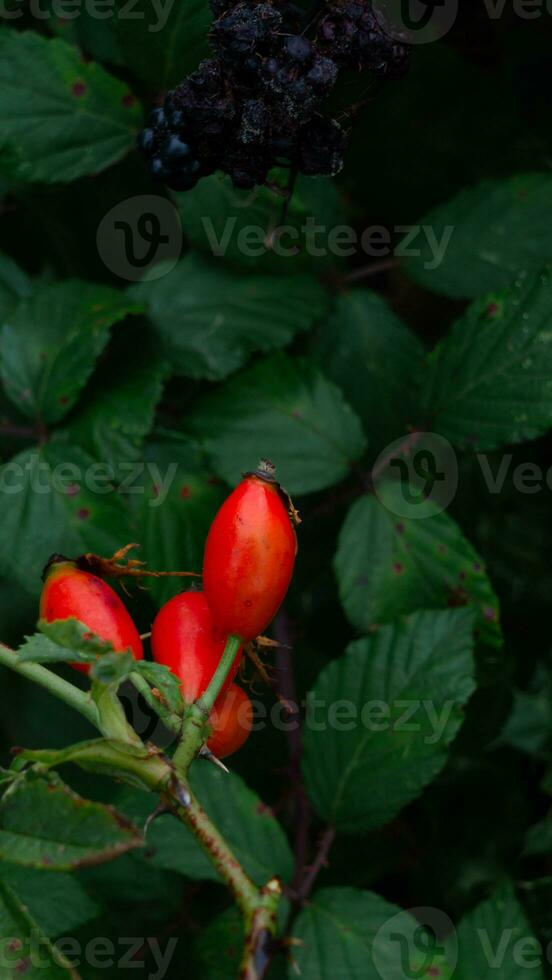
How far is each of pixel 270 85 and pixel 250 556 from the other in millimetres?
566

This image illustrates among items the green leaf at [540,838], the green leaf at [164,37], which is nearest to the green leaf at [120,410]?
the green leaf at [164,37]

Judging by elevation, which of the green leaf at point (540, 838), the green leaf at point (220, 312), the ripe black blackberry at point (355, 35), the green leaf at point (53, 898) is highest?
the ripe black blackberry at point (355, 35)

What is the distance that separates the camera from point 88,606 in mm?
1221

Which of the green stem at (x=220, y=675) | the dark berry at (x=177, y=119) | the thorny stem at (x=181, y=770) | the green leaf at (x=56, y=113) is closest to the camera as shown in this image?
the thorny stem at (x=181, y=770)

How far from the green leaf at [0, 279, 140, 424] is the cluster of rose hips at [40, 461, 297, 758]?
0.59 meters

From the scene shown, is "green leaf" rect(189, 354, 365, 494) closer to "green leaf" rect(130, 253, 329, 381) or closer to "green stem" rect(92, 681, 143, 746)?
"green leaf" rect(130, 253, 329, 381)

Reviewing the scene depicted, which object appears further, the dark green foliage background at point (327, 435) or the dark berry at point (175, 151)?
the dark green foliage background at point (327, 435)

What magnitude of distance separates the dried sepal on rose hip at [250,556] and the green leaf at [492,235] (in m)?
0.90

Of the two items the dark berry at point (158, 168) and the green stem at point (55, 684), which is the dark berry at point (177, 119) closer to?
the dark berry at point (158, 168)

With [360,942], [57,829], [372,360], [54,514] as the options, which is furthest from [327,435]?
[57,829]

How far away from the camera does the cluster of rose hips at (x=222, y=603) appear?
118cm

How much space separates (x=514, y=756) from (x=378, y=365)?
0.91m

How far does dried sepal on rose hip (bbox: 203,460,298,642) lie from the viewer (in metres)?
1.17

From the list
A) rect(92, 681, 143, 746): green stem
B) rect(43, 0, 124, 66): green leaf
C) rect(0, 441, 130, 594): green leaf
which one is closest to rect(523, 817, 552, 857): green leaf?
rect(0, 441, 130, 594): green leaf
